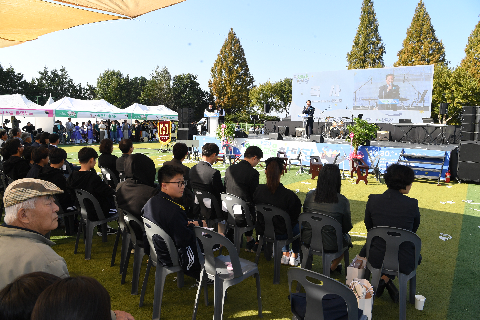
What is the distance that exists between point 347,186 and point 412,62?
37.1 meters

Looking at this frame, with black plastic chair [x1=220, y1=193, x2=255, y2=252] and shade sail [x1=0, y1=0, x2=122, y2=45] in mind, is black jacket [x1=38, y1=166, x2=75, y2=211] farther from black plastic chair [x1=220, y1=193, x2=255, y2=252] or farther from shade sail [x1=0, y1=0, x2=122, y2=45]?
black plastic chair [x1=220, y1=193, x2=255, y2=252]

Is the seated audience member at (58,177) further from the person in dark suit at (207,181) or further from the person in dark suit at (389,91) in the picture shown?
the person in dark suit at (389,91)

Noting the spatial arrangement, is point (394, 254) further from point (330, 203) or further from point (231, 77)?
point (231, 77)

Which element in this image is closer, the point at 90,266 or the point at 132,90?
the point at 90,266

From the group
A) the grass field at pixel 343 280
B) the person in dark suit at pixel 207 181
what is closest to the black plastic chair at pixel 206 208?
the person in dark suit at pixel 207 181

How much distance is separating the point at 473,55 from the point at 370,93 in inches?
741

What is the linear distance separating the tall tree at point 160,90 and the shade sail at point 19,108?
119ft

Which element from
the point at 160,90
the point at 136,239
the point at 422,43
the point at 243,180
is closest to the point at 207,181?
the point at 243,180

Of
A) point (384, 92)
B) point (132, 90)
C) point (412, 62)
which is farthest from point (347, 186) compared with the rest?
point (132, 90)

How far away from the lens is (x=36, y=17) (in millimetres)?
3441

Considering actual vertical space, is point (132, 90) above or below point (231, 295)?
above

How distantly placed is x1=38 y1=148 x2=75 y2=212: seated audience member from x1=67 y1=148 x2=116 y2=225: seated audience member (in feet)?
1.00

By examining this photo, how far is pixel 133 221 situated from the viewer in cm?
334

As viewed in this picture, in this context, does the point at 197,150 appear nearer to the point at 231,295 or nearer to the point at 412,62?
the point at 231,295
